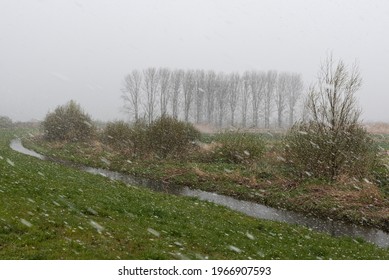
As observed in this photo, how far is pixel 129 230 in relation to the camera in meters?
11.1

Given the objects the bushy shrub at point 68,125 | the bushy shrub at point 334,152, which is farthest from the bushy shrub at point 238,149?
the bushy shrub at point 68,125

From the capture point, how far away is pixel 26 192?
13.3 m

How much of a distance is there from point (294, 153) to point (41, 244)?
2028 cm

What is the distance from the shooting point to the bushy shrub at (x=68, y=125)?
153ft

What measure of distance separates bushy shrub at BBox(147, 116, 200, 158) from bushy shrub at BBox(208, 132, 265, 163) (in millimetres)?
3598

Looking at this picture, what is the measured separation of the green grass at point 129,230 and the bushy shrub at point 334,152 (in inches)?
385

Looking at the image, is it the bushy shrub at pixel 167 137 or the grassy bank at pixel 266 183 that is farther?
the bushy shrub at pixel 167 137

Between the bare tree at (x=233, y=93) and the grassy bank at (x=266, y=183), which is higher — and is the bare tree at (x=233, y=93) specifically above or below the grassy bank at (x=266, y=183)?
above

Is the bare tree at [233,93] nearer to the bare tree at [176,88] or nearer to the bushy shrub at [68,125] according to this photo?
the bare tree at [176,88]

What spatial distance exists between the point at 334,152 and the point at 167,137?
16306mm

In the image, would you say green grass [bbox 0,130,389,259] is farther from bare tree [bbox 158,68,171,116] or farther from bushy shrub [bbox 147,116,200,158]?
bare tree [bbox 158,68,171,116]

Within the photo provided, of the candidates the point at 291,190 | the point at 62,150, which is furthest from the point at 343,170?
the point at 62,150

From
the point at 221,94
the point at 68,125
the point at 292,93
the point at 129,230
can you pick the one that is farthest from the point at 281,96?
the point at 129,230

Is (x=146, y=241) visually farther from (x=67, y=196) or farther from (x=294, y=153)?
(x=294, y=153)
